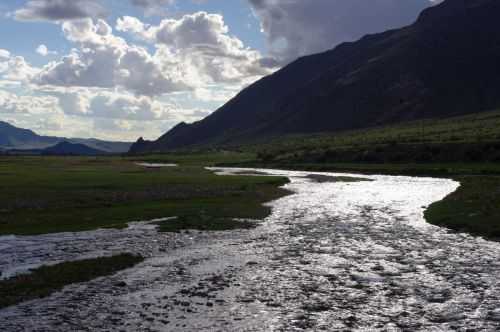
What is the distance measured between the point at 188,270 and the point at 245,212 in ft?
74.8

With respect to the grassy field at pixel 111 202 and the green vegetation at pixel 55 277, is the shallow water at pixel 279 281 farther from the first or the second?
the grassy field at pixel 111 202

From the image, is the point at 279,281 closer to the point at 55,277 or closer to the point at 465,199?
Result: the point at 55,277

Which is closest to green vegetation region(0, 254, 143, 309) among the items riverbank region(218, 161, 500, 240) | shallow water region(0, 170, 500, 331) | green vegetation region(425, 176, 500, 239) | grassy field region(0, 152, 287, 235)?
shallow water region(0, 170, 500, 331)

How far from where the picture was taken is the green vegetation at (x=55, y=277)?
23609 mm

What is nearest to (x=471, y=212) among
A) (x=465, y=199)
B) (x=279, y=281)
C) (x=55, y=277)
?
(x=465, y=199)

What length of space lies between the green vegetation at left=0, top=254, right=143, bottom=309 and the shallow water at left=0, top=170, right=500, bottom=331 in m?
0.73

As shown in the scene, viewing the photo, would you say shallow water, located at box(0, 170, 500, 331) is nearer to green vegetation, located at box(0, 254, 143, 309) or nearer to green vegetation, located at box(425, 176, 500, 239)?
green vegetation, located at box(0, 254, 143, 309)

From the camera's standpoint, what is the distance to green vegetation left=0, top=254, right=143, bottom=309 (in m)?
23.6

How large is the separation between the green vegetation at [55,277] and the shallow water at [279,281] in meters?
0.73

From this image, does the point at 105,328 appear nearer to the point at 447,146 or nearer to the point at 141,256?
the point at 141,256

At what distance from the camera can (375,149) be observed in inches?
5413

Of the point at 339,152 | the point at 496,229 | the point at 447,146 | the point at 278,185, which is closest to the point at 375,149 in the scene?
the point at 339,152

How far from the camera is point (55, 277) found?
86.0 ft

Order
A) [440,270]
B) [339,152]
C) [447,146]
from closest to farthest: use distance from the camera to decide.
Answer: [440,270]
[447,146]
[339,152]
